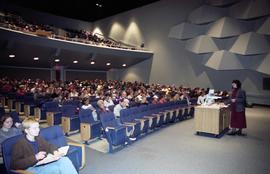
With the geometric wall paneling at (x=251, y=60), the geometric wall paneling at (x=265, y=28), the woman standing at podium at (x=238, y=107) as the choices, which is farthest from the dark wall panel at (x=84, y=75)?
the woman standing at podium at (x=238, y=107)

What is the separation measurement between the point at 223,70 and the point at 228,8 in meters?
4.24

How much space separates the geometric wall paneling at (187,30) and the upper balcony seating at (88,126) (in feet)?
44.4

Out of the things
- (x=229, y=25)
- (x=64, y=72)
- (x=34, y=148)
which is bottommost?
(x=34, y=148)

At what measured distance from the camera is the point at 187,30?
18.4m

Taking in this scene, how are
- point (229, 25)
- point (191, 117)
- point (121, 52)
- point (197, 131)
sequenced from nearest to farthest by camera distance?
point (197, 131)
point (191, 117)
point (229, 25)
point (121, 52)

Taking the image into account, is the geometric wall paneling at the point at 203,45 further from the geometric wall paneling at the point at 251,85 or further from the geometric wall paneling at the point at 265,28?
the geometric wall paneling at the point at 265,28

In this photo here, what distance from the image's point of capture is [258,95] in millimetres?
15531

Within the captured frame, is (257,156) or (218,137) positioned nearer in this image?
(257,156)

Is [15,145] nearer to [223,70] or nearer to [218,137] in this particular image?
[218,137]

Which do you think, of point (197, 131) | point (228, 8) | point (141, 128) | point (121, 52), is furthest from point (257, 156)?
point (121, 52)

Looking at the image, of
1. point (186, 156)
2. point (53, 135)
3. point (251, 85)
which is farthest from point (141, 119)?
point (251, 85)

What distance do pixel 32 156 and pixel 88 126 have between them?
3.14m

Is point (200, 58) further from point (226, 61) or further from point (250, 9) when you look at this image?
point (250, 9)

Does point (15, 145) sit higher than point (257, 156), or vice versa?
point (15, 145)
